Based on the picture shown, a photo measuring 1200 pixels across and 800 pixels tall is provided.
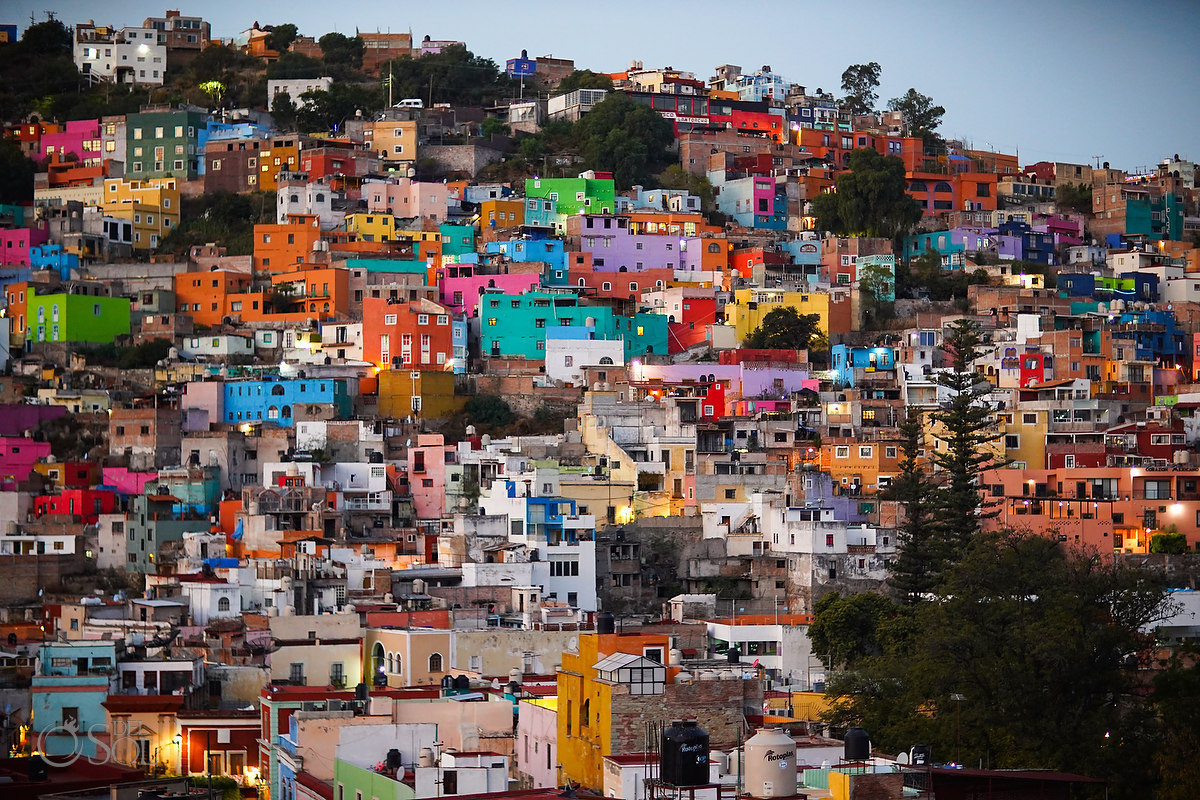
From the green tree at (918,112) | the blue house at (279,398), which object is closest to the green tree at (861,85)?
the green tree at (918,112)

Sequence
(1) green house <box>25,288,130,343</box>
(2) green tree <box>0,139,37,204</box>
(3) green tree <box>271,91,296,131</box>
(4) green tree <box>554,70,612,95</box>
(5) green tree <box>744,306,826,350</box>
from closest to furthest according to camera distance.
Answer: (5) green tree <box>744,306,826,350</box>
(1) green house <box>25,288,130,343</box>
(2) green tree <box>0,139,37,204</box>
(3) green tree <box>271,91,296,131</box>
(4) green tree <box>554,70,612,95</box>

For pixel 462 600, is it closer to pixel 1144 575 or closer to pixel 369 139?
pixel 1144 575

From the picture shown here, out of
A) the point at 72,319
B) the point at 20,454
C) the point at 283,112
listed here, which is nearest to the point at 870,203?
the point at 283,112

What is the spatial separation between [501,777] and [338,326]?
102ft

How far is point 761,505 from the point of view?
1622 inches

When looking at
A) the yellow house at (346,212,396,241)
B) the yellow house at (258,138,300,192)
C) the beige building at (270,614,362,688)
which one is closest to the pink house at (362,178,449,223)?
the yellow house at (346,212,396,241)

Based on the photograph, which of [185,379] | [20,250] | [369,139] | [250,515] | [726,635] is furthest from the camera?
[369,139]

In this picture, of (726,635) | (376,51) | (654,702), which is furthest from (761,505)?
(376,51)

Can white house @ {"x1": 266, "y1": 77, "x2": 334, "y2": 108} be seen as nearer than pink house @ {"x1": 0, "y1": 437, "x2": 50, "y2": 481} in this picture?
No

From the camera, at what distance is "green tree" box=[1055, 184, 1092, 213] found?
2689 inches

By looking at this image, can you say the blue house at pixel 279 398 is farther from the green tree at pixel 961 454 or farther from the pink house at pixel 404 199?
the green tree at pixel 961 454

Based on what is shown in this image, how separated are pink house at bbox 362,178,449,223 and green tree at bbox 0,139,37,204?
11.6 m

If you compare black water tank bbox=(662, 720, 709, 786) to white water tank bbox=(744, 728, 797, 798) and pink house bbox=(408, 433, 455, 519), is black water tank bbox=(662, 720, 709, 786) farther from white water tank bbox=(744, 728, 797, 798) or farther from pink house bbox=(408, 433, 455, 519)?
pink house bbox=(408, 433, 455, 519)

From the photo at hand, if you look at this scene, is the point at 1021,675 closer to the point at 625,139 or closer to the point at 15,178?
the point at 625,139
